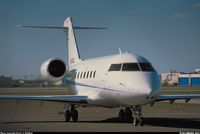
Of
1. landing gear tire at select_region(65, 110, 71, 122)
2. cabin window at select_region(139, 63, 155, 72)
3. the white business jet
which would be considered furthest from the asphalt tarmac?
cabin window at select_region(139, 63, 155, 72)

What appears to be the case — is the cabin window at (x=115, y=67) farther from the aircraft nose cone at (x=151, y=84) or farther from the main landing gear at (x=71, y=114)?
the main landing gear at (x=71, y=114)

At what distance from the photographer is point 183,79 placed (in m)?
134

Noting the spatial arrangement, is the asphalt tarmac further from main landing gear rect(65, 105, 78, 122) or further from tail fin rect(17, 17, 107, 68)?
tail fin rect(17, 17, 107, 68)

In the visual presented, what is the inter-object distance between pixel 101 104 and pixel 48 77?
5.13 metres

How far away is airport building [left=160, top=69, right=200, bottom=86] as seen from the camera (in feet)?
420

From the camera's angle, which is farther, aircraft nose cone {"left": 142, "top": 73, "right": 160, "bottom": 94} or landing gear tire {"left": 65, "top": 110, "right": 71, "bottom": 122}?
landing gear tire {"left": 65, "top": 110, "right": 71, "bottom": 122}

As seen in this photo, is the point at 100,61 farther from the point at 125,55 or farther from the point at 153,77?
the point at 153,77

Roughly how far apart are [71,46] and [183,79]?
110 meters

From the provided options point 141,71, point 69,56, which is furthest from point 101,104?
point 69,56

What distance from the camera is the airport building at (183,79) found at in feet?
420

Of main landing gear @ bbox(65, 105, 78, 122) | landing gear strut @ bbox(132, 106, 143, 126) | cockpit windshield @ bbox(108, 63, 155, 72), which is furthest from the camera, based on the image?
main landing gear @ bbox(65, 105, 78, 122)

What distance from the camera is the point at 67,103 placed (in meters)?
21.0

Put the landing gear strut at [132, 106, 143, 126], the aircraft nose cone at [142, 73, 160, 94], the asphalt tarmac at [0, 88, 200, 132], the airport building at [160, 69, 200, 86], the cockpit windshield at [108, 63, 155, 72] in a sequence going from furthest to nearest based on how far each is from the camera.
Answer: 1. the airport building at [160, 69, 200, 86]
2. the cockpit windshield at [108, 63, 155, 72]
3. the landing gear strut at [132, 106, 143, 126]
4. the asphalt tarmac at [0, 88, 200, 132]
5. the aircraft nose cone at [142, 73, 160, 94]

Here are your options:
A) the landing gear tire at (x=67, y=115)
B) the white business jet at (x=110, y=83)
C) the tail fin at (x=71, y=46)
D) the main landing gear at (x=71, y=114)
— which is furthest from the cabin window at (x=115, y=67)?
the tail fin at (x=71, y=46)
